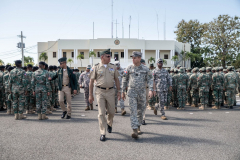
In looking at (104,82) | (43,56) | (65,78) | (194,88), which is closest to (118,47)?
(43,56)

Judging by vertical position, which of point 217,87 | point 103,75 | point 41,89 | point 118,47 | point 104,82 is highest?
point 118,47

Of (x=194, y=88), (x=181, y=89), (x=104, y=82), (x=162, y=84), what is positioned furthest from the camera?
(x=194, y=88)

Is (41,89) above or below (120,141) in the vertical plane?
above

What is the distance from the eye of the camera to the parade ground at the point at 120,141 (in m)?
4.34

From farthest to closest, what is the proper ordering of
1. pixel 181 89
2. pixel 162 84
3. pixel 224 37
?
pixel 224 37 → pixel 181 89 → pixel 162 84

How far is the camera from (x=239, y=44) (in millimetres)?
39344

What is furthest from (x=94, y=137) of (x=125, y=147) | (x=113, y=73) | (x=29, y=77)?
(x=29, y=77)

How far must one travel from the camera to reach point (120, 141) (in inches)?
208

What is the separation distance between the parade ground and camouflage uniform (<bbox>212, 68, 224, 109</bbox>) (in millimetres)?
3649

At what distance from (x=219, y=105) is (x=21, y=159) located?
9865mm

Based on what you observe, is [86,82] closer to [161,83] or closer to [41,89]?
[41,89]

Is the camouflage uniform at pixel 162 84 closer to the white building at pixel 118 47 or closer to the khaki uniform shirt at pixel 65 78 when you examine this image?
the khaki uniform shirt at pixel 65 78

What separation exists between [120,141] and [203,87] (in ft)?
23.3

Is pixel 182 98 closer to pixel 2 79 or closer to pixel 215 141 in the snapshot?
pixel 215 141
